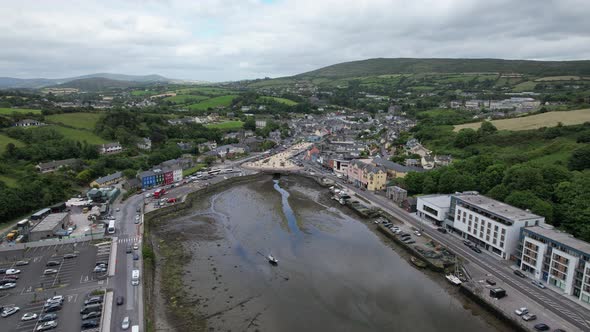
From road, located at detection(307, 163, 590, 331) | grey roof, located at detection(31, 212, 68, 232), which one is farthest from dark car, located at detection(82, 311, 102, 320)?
road, located at detection(307, 163, 590, 331)

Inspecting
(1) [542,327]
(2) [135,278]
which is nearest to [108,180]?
(2) [135,278]

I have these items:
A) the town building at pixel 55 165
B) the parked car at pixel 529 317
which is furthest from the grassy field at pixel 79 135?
the parked car at pixel 529 317

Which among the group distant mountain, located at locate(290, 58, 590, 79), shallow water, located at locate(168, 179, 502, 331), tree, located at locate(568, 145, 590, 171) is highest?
distant mountain, located at locate(290, 58, 590, 79)

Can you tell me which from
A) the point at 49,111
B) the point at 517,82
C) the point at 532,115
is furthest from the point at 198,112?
the point at 517,82

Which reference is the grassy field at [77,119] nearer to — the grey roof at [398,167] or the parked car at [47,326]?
the grey roof at [398,167]

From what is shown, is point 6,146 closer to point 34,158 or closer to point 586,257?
point 34,158

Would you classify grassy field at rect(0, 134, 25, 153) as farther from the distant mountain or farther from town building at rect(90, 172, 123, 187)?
the distant mountain
